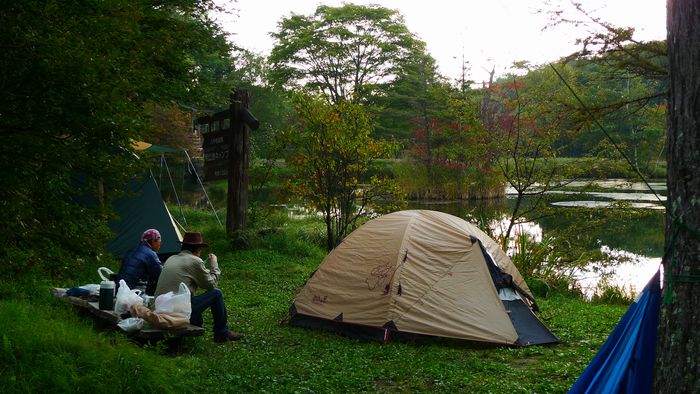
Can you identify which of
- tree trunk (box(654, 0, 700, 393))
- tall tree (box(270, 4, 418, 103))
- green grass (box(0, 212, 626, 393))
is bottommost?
green grass (box(0, 212, 626, 393))

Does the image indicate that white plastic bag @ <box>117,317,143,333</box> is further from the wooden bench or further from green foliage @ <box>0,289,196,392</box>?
green foliage @ <box>0,289,196,392</box>

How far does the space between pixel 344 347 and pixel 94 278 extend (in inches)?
142

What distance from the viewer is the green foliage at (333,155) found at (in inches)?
460

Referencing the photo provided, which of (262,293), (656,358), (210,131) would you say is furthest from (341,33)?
(656,358)

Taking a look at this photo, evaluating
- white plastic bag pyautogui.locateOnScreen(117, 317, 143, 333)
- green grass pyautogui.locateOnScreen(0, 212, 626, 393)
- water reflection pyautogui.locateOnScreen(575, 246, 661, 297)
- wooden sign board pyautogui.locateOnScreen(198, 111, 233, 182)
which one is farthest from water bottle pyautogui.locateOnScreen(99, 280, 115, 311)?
water reflection pyautogui.locateOnScreen(575, 246, 661, 297)

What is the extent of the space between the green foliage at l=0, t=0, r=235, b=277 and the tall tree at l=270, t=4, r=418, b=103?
96.8 feet

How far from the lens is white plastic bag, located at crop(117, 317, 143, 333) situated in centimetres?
546

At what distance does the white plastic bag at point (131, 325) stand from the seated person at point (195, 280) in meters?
Answer: 0.74

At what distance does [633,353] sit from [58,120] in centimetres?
404

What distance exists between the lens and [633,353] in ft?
11.7

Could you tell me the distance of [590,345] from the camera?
6574 mm

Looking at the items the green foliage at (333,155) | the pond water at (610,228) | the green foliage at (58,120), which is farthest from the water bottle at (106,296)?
the green foliage at (333,155)

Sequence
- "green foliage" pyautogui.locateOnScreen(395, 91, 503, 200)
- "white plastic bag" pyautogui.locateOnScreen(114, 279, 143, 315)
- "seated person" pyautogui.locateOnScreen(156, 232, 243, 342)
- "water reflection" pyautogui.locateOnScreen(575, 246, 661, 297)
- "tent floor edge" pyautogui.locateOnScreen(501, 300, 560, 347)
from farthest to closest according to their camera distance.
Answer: "green foliage" pyautogui.locateOnScreen(395, 91, 503, 200), "water reflection" pyautogui.locateOnScreen(575, 246, 661, 297), "tent floor edge" pyautogui.locateOnScreen(501, 300, 560, 347), "seated person" pyautogui.locateOnScreen(156, 232, 243, 342), "white plastic bag" pyautogui.locateOnScreen(114, 279, 143, 315)

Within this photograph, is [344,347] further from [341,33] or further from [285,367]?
[341,33]
